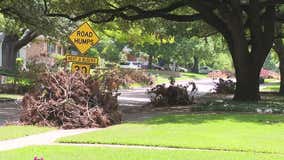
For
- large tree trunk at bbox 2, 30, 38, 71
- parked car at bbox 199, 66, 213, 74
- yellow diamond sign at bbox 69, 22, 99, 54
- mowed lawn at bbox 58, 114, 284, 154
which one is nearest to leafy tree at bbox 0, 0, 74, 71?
yellow diamond sign at bbox 69, 22, 99, 54

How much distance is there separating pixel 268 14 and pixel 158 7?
6274mm

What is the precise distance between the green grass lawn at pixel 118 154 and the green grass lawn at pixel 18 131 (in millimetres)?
2510

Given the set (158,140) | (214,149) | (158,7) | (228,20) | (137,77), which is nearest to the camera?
(214,149)

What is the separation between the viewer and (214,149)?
44.1 ft

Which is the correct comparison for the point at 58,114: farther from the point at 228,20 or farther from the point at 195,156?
the point at 228,20

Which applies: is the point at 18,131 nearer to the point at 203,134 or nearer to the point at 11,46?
the point at 203,134

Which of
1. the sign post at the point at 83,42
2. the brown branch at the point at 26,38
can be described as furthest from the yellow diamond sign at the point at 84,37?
the brown branch at the point at 26,38

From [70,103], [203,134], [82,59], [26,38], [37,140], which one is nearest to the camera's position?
[37,140]

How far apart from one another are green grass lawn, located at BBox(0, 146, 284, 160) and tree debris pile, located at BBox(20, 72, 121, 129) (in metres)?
5.11

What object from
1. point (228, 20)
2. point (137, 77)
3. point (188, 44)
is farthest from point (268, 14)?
point (188, 44)

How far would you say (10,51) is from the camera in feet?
157

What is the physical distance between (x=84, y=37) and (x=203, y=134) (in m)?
6.39

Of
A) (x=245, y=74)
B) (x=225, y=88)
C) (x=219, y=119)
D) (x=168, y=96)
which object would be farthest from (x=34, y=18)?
(x=225, y=88)

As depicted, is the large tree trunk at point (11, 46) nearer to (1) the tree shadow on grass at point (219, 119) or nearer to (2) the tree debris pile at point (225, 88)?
(2) the tree debris pile at point (225, 88)
